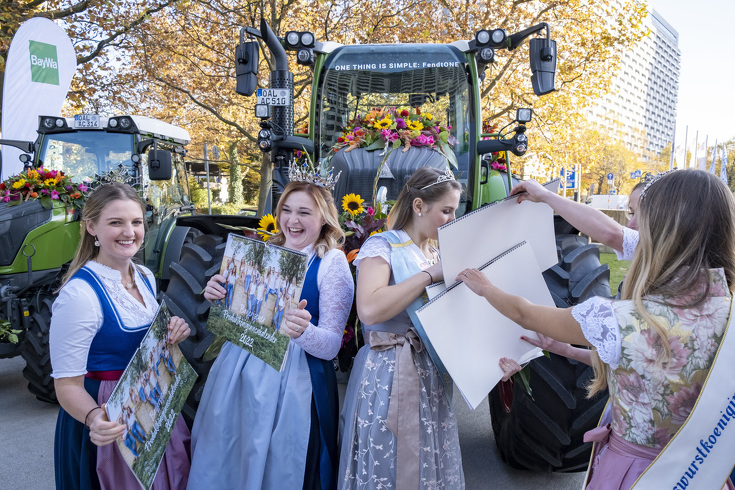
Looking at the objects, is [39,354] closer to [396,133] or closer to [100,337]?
[100,337]

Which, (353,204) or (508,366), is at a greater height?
(353,204)

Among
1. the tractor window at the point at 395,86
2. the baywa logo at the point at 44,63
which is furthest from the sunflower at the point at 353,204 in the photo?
the baywa logo at the point at 44,63

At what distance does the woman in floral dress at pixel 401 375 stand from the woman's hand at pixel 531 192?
0.24 metres

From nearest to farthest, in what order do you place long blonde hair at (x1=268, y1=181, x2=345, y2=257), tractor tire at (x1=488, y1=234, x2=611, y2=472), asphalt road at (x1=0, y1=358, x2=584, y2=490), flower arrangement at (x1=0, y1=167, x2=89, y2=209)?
long blonde hair at (x1=268, y1=181, x2=345, y2=257)
tractor tire at (x1=488, y1=234, x2=611, y2=472)
asphalt road at (x1=0, y1=358, x2=584, y2=490)
flower arrangement at (x1=0, y1=167, x2=89, y2=209)

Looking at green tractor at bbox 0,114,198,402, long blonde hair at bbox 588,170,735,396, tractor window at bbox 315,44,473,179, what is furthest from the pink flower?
green tractor at bbox 0,114,198,402

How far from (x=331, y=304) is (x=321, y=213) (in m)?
0.40

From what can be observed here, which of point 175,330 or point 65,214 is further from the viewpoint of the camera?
point 65,214

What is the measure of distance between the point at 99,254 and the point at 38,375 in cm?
280

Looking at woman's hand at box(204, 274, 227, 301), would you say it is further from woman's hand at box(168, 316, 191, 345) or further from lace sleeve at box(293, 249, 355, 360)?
lace sleeve at box(293, 249, 355, 360)

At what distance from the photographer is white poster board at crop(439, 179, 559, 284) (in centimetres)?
182

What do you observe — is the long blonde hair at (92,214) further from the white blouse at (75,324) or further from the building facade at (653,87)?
the building facade at (653,87)

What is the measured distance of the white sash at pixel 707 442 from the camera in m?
1.34

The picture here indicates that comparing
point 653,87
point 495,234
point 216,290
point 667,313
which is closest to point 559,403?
point 495,234

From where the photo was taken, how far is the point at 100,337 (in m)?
1.92
